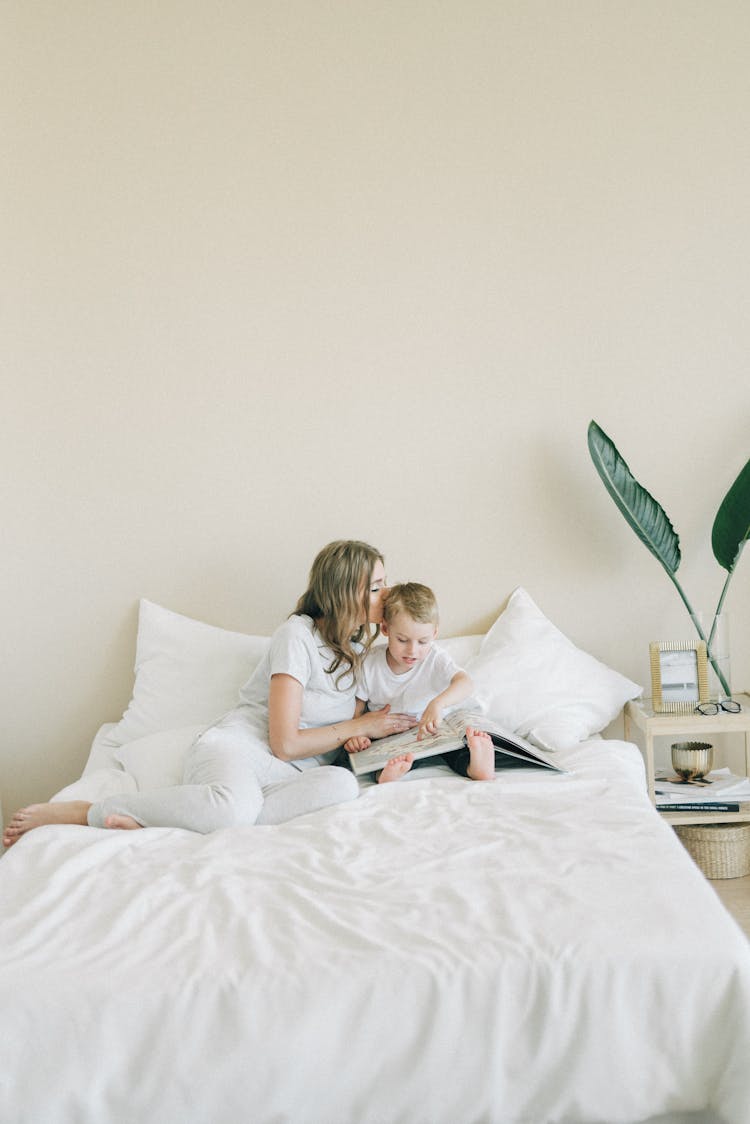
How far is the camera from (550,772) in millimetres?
2242

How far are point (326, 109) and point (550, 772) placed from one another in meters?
1.87

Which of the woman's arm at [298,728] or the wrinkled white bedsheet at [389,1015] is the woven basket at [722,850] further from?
the wrinkled white bedsheet at [389,1015]

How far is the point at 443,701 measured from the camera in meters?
2.40

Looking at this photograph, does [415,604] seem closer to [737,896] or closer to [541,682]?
[541,682]

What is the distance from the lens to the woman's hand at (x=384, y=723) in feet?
8.03

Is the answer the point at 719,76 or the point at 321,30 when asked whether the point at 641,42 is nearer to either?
the point at 719,76

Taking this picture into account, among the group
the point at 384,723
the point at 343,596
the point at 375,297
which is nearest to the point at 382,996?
the point at 384,723

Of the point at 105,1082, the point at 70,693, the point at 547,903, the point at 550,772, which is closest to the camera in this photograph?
the point at 105,1082

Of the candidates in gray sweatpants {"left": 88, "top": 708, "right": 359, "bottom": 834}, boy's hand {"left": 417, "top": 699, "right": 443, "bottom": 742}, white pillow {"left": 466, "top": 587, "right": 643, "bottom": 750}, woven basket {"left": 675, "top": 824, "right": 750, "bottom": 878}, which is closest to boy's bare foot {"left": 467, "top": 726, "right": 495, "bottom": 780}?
boy's hand {"left": 417, "top": 699, "right": 443, "bottom": 742}

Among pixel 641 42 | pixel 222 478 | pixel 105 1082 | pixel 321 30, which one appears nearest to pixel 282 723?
pixel 222 478

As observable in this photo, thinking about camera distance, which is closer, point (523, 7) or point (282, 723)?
point (282, 723)

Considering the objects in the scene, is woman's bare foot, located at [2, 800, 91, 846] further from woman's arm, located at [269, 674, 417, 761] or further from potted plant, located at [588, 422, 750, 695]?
potted plant, located at [588, 422, 750, 695]

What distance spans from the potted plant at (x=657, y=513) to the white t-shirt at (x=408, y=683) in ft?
2.03

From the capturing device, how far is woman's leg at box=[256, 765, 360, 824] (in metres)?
2.09
